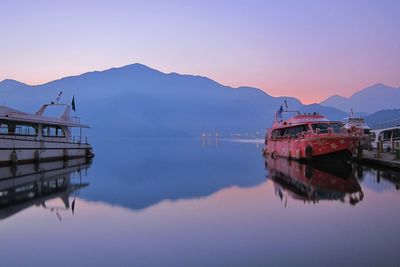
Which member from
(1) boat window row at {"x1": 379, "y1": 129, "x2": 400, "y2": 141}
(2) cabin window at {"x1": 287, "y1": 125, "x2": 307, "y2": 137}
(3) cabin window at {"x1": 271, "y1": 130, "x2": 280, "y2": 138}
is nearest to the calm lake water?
(2) cabin window at {"x1": 287, "y1": 125, "x2": 307, "y2": 137}

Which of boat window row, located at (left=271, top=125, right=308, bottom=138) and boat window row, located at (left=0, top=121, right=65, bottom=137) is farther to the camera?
boat window row, located at (left=271, top=125, right=308, bottom=138)

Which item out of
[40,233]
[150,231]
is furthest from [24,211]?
[150,231]

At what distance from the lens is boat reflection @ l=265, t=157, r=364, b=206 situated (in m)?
20.1

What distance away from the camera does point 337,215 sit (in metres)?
15.7

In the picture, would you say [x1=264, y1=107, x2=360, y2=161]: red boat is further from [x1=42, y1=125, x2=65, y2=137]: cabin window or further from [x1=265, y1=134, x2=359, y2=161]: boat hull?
[x1=42, y1=125, x2=65, y2=137]: cabin window

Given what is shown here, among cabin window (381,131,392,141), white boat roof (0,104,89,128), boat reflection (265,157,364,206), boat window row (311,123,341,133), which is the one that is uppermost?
white boat roof (0,104,89,128)

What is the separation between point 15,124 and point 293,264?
3339 centimetres

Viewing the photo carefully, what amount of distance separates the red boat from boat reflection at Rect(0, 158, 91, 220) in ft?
65.1

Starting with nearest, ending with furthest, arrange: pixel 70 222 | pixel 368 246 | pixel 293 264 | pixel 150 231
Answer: pixel 293 264 → pixel 368 246 → pixel 150 231 → pixel 70 222

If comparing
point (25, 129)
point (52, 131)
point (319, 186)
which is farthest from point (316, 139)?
point (25, 129)

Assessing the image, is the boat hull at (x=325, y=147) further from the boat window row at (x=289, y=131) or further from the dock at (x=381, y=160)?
the dock at (x=381, y=160)

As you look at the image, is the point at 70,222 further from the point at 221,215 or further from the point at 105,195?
the point at 105,195

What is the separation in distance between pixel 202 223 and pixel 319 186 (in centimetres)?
1072

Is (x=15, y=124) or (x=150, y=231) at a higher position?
(x=15, y=124)
